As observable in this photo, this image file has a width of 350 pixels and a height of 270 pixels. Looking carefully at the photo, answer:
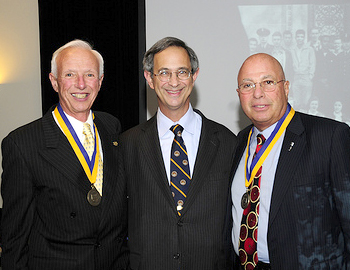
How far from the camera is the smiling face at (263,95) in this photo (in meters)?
2.39

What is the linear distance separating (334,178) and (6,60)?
4.91m

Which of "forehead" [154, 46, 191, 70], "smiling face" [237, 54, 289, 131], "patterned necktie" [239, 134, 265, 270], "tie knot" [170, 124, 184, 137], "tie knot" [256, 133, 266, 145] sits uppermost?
"forehead" [154, 46, 191, 70]

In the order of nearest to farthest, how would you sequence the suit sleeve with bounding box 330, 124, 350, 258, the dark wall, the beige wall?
the suit sleeve with bounding box 330, 124, 350, 258 → the dark wall → the beige wall

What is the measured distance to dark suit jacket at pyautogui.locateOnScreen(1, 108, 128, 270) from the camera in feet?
7.12

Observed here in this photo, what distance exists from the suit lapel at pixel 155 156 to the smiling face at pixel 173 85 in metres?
0.17

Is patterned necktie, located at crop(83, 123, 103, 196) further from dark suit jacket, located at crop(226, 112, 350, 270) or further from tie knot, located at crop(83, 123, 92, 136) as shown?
dark suit jacket, located at crop(226, 112, 350, 270)

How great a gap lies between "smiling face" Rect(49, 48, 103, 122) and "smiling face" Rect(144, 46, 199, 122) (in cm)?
48

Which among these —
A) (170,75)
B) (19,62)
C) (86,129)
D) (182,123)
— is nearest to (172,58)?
(170,75)

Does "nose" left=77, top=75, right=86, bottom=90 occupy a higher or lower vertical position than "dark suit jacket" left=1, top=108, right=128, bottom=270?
higher

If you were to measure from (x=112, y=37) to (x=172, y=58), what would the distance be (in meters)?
2.54

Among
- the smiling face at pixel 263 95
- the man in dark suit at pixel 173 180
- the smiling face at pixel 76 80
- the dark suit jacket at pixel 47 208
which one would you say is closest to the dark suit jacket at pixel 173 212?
the man in dark suit at pixel 173 180

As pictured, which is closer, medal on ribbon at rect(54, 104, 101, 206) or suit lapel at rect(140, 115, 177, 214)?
medal on ribbon at rect(54, 104, 101, 206)

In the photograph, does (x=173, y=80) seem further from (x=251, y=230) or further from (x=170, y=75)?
(x=251, y=230)

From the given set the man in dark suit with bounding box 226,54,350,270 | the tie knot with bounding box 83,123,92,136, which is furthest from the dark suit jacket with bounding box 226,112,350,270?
the tie knot with bounding box 83,123,92,136
